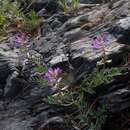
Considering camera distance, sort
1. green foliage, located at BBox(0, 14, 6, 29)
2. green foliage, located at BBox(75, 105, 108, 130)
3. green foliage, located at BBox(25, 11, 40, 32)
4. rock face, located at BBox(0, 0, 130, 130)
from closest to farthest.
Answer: green foliage, located at BBox(75, 105, 108, 130)
rock face, located at BBox(0, 0, 130, 130)
green foliage, located at BBox(25, 11, 40, 32)
green foliage, located at BBox(0, 14, 6, 29)

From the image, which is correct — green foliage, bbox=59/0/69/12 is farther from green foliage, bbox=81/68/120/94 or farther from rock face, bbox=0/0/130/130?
green foliage, bbox=81/68/120/94

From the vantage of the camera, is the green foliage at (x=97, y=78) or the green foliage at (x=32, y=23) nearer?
the green foliage at (x=97, y=78)

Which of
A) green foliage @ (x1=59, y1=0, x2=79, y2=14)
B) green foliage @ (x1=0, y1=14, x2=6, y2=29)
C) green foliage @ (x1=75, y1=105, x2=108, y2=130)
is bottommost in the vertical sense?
green foliage @ (x1=75, y1=105, x2=108, y2=130)

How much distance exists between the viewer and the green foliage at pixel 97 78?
13.4 feet

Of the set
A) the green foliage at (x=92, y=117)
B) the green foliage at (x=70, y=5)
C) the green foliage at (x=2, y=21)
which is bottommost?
the green foliage at (x=92, y=117)

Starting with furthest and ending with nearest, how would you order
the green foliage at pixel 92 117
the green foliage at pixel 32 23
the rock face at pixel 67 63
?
1. the green foliage at pixel 32 23
2. the rock face at pixel 67 63
3. the green foliage at pixel 92 117

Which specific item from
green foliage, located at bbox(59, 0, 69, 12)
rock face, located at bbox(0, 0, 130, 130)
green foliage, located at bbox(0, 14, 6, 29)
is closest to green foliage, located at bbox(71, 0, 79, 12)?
green foliage, located at bbox(59, 0, 69, 12)

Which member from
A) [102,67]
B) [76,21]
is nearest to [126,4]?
[76,21]

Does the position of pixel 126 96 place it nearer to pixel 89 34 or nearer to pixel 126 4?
pixel 89 34

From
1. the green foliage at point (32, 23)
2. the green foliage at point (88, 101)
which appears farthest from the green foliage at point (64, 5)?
the green foliage at point (88, 101)

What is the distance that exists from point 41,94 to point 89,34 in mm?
1192

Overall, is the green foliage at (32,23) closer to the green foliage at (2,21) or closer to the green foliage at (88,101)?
the green foliage at (2,21)

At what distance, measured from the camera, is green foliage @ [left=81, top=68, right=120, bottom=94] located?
407 cm

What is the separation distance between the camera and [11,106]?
477 cm
